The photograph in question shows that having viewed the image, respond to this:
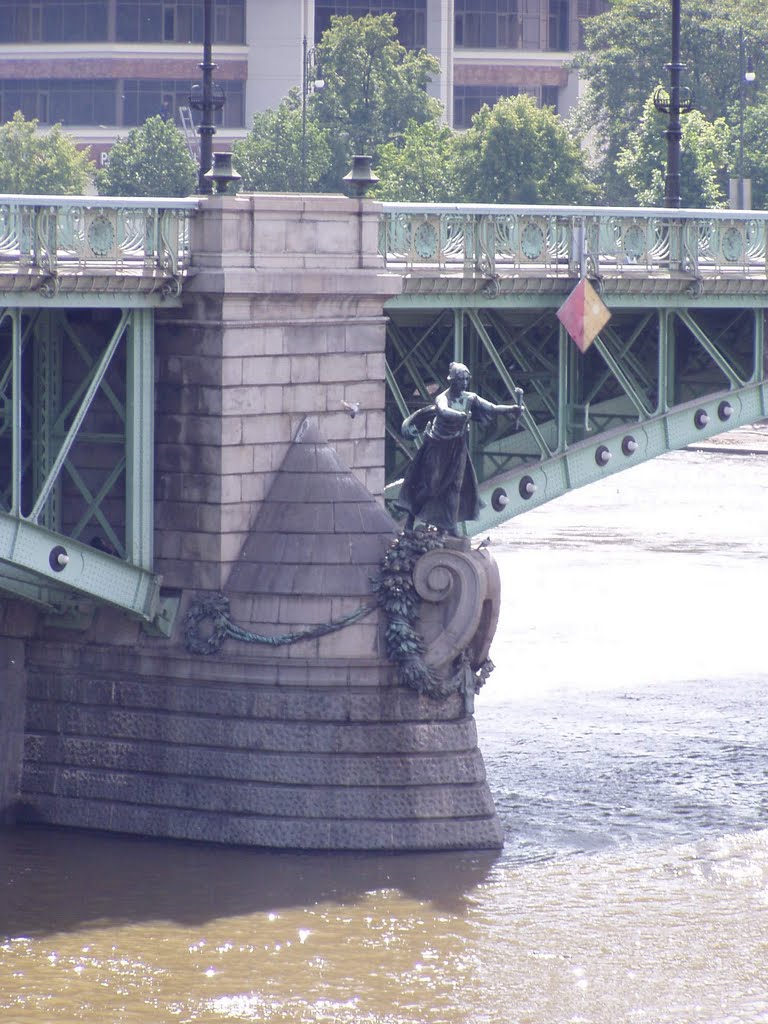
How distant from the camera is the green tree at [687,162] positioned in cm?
7969

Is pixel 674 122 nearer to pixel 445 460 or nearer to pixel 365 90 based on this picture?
pixel 445 460

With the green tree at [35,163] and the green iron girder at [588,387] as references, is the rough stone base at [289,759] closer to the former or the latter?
the green iron girder at [588,387]

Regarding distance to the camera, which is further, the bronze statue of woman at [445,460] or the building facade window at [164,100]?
the building facade window at [164,100]

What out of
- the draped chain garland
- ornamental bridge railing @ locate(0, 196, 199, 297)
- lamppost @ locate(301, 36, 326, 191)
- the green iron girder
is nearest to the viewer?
ornamental bridge railing @ locate(0, 196, 199, 297)

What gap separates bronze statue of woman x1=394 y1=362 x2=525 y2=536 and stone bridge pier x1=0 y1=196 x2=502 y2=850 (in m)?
0.46

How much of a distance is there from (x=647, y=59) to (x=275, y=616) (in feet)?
241

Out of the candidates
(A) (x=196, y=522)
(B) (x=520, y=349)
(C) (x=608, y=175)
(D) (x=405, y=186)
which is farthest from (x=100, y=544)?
(C) (x=608, y=175)

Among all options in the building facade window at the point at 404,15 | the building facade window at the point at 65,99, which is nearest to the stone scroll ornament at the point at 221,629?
the building facade window at the point at 404,15

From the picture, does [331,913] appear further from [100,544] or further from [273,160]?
[273,160]

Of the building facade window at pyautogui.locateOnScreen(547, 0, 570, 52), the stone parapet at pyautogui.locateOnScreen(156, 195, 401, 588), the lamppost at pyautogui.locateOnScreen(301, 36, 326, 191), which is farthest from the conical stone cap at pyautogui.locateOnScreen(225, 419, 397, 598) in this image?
the building facade window at pyautogui.locateOnScreen(547, 0, 570, 52)

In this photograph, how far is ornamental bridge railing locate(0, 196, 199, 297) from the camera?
88.4 feet

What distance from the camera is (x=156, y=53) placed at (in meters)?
111

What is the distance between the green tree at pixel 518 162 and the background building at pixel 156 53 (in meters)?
23.7

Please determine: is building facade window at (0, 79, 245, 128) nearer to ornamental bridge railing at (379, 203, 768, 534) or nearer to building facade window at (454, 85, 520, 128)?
building facade window at (454, 85, 520, 128)
